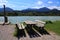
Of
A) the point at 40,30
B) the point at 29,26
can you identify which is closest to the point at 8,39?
the point at 40,30

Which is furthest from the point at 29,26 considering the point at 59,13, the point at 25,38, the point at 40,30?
the point at 59,13

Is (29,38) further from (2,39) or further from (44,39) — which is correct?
(2,39)

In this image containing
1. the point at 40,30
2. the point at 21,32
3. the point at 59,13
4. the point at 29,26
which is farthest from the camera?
the point at 59,13

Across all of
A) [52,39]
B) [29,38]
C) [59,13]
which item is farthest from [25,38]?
[59,13]

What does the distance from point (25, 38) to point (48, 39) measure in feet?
3.93

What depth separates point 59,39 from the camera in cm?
790

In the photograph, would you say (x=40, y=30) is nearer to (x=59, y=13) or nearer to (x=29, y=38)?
(x=29, y=38)

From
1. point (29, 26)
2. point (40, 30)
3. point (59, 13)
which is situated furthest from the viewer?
point (59, 13)

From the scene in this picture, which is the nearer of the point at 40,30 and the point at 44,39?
the point at 44,39

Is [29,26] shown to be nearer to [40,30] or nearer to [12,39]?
[40,30]

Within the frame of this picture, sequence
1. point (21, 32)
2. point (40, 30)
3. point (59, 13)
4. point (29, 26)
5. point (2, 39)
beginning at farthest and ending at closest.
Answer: point (59, 13)
point (29, 26)
point (40, 30)
point (21, 32)
point (2, 39)

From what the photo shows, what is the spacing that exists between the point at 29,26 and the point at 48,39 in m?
4.28

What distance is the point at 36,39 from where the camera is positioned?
26.0 feet

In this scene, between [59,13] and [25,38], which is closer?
[25,38]
